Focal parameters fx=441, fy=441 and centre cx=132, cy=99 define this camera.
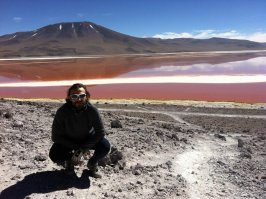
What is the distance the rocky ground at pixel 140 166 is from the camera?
5668 millimetres

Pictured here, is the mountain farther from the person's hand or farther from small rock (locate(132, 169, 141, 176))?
the person's hand

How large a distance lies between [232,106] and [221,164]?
477 inches

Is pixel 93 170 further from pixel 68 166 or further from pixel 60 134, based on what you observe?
pixel 60 134

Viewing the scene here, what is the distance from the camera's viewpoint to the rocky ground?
5668mm

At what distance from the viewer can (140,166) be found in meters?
6.69

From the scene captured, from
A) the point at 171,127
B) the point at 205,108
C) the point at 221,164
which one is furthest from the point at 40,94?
the point at 221,164

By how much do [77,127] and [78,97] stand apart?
0.42 meters

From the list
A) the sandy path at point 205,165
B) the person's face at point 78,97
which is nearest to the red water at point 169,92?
the sandy path at point 205,165

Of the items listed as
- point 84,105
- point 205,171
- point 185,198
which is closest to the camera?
point 84,105

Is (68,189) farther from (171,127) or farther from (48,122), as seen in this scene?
(171,127)

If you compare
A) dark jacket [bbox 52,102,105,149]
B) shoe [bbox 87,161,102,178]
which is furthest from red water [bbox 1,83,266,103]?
dark jacket [bbox 52,102,105,149]

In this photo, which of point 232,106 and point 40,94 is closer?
point 232,106

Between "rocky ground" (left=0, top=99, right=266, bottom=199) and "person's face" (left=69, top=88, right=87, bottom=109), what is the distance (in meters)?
1.07

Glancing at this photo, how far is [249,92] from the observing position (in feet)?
85.7
